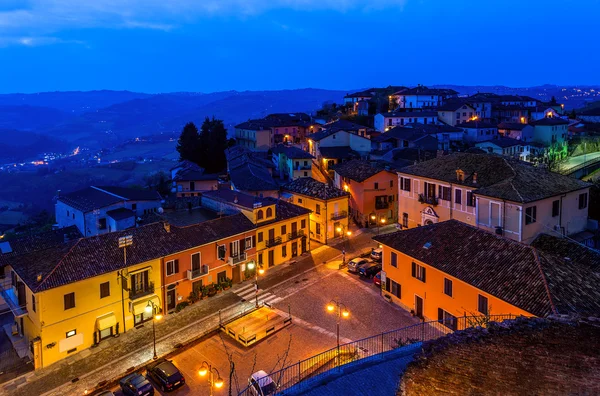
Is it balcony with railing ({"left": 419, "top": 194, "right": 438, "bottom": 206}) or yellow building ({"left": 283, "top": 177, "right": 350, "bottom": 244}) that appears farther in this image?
yellow building ({"left": 283, "top": 177, "right": 350, "bottom": 244})

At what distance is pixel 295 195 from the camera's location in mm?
46000

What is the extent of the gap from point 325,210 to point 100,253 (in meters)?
20.8

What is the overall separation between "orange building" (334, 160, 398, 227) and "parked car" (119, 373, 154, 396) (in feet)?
96.6

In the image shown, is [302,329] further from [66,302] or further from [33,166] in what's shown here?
[33,166]

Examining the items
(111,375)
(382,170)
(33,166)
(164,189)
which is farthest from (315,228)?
(33,166)

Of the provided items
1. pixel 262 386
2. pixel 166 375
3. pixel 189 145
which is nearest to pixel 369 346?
pixel 262 386

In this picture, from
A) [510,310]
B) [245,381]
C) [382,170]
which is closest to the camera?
[510,310]

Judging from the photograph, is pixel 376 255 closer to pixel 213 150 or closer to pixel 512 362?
pixel 512 362

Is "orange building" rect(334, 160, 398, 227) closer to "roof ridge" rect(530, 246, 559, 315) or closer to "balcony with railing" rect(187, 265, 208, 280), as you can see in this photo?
"balcony with railing" rect(187, 265, 208, 280)

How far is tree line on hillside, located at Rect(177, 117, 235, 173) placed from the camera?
70.6 m

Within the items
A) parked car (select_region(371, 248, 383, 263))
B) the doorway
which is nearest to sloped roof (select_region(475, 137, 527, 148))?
parked car (select_region(371, 248, 383, 263))

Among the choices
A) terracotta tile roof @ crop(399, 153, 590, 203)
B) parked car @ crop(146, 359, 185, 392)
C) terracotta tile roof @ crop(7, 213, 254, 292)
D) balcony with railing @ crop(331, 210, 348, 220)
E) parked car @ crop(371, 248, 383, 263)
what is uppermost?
terracotta tile roof @ crop(399, 153, 590, 203)

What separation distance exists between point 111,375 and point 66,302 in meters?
Answer: 5.23

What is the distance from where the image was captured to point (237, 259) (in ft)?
112
